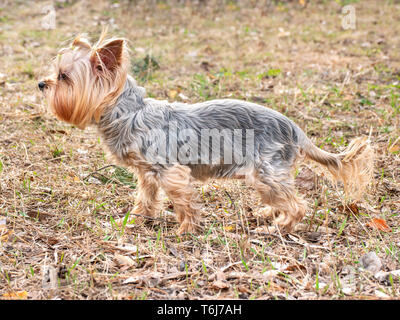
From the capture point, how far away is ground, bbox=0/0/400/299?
125 inches

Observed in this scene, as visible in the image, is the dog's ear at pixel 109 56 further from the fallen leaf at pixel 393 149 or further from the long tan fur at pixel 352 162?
the fallen leaf at pixel 393 149

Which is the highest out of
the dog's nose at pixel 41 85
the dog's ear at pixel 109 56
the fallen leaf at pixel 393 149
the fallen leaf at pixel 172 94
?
the dog's ear at pixel 109 56

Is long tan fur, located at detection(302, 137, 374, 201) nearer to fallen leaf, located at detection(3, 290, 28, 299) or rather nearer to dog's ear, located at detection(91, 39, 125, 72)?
dog's ear, located at detection(91, 39, 125, 72)

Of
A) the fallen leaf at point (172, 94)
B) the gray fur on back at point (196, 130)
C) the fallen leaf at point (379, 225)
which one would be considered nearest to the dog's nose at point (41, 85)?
the gray fur on back at point (196, 130)

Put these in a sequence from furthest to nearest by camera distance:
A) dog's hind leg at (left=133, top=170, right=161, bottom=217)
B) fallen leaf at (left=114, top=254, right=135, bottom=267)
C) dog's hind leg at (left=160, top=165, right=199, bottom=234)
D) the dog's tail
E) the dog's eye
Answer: the dog's tail < dog's hind leg at (left=133, top=170, right=161, bottom=217) < dog's hind leg at (left=160, top=165, right=199, bottom=234) < the dog's eye < fallen leaf at (left=114, top=254, right=135, bottom=267)

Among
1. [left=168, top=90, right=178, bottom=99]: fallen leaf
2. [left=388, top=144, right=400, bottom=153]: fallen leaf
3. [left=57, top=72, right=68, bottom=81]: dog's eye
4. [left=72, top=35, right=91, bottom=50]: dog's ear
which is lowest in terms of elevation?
[left=388, top=144, right=400, bottom=153]: fallen leaf

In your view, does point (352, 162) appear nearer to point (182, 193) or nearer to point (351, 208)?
point (351, 208)

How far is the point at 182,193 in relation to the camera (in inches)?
154

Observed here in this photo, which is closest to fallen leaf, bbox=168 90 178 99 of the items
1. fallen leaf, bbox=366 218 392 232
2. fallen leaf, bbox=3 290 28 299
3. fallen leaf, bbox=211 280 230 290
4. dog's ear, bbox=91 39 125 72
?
dog's ear, bbox=91 39 125 72

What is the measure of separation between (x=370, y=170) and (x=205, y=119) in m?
1.60

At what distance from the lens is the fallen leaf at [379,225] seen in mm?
3916

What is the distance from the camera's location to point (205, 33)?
10805mm
